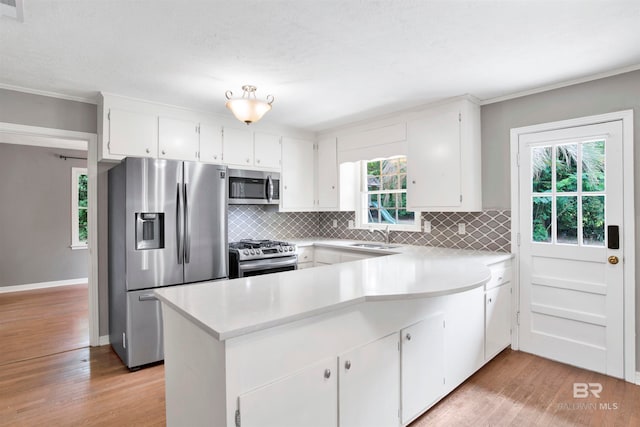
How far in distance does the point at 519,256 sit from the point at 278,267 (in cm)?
237

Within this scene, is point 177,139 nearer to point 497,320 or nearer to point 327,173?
point 327,173

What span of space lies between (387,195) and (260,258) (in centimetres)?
177

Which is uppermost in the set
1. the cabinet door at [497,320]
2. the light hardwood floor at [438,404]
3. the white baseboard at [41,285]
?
the cabinet door at [497,320]

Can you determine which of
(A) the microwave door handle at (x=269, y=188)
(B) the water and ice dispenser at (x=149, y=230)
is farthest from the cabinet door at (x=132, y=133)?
(A) the microwave door handle at (x=269, y=188)

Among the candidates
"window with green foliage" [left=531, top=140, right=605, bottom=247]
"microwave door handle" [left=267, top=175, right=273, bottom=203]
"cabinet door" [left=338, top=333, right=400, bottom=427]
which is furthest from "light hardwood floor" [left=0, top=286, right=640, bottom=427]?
"microwave door handle" [left=267, top=175, right=273, bottom=203]

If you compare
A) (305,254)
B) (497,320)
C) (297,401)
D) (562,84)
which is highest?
(562,84)

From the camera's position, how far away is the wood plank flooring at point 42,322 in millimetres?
3326

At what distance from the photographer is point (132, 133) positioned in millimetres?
3236

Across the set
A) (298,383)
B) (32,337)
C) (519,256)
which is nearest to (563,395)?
(519,256)

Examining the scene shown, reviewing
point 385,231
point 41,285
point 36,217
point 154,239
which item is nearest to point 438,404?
point 385,231

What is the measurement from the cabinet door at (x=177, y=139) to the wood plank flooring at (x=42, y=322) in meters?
2.10

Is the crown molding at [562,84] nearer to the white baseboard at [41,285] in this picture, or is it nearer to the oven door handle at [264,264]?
the oven door handle at [264,264]

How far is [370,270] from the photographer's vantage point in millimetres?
2281

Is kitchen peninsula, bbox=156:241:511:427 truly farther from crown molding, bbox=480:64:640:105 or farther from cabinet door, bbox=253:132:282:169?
cabinet door, bbox=253:132:282:169
